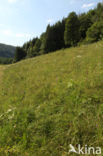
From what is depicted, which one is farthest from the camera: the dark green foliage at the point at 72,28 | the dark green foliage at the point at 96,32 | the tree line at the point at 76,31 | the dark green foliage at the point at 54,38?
the dark green foliage at the point at 54,38

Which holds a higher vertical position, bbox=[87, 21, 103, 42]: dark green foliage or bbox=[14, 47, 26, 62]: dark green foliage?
bbox=[14, 47, 26, 62]: dark green foliage

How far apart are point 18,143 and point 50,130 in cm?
79

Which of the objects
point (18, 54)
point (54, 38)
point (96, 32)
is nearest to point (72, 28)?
point (96, 32)

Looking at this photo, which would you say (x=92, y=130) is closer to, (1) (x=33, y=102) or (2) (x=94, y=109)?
(2) (x=94, y=109)

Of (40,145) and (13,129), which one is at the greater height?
(13,129)

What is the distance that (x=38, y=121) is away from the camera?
9.70 feet

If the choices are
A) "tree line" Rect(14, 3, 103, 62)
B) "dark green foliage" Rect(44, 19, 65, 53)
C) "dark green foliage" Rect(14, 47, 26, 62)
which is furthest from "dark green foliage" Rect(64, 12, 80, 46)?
"dark green foliage" Rect(14, 47, 26, 62)

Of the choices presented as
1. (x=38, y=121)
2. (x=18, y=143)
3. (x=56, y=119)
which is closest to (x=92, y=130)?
(x=56, y=119)

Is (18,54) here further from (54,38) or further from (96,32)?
(96,32)

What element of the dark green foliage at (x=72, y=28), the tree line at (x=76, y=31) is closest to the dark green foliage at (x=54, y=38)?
the tree line at (x=76, y=31)

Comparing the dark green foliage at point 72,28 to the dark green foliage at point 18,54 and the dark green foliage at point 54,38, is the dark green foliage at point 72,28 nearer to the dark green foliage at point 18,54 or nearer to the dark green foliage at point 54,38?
the dark green foliage at point 54,38

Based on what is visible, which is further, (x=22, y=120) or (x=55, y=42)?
(x=55, y=42)

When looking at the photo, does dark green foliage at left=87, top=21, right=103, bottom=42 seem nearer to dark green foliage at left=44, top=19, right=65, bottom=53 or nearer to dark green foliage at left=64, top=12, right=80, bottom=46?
dark green foliage at left=64, top=12, right=80, bottom=46

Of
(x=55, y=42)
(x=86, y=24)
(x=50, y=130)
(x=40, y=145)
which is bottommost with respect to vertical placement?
(x=40, y=145)
